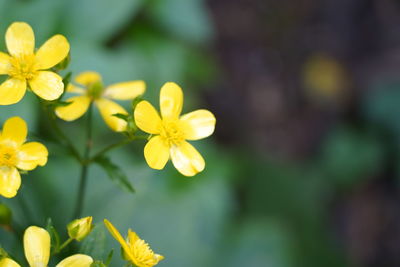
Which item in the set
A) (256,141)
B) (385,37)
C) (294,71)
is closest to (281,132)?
(256,141)

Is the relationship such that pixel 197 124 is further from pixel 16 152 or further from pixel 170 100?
pixel 16 152

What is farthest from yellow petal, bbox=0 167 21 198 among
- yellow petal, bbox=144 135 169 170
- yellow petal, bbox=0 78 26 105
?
yellow petal, bbox=144 135 169 170

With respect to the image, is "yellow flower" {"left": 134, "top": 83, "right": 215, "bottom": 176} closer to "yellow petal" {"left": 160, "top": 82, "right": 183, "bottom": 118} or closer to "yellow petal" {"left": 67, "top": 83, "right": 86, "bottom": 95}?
"yellow petal" {"left": 160, "top": 82, "right": 183, "bottom": 118}

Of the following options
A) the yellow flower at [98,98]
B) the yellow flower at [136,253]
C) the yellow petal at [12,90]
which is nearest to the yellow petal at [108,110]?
the yellow flower at [98,98]

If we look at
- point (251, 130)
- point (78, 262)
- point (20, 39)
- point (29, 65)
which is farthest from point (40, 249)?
point (251, 130)

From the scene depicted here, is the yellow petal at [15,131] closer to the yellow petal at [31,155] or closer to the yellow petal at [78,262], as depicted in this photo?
the yellow petal at [31,155]
